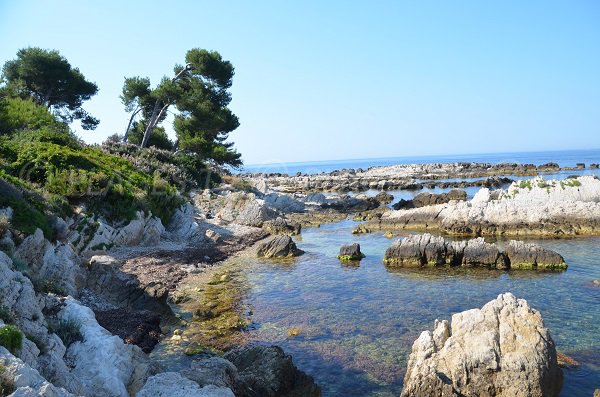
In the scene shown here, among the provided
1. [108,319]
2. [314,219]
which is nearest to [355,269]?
[108,319]

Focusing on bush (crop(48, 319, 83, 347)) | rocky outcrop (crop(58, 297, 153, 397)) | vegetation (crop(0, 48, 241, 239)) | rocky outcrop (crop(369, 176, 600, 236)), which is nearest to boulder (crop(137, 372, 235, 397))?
rocky outcrop (crop(58, 297, 153, 397))

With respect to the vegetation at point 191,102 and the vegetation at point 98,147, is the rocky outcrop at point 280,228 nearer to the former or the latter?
the vegetation at point 98,147

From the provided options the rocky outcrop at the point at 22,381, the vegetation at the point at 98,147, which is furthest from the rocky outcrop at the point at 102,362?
the vegetation at the point at 98,147

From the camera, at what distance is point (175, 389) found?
7.56 m

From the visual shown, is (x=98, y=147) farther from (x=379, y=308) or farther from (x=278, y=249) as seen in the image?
(x=379, y=308)

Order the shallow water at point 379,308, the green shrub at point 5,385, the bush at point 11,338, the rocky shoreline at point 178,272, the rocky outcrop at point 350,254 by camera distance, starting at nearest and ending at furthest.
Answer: the green shrub at point 5,385
the bush at point 11,338
the rocky shoreline at point 178,272
the shallow water at point 379,308
the rocky outcrop at point 350,254

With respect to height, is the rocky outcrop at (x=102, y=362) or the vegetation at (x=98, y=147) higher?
the vegetation at (x=98, y=147)

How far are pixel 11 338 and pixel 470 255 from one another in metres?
21.3

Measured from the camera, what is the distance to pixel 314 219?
4338cm

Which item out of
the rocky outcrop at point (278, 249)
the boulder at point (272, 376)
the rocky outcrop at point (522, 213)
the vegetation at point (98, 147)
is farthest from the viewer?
the rocky outcrop at point (522, 213)

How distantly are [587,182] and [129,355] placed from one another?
36934mm

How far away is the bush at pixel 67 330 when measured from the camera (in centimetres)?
844

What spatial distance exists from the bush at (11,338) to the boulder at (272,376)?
451 centimetres

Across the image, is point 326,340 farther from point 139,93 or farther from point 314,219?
point 139,93
